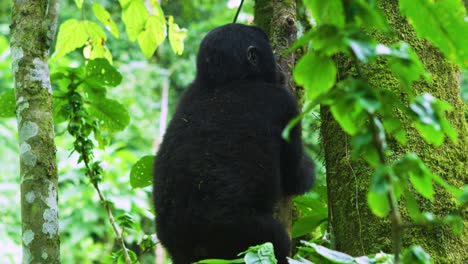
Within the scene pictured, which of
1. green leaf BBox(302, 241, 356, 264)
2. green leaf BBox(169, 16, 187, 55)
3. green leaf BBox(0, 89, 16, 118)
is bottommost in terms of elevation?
green leaf BBox(302, 241, 356, 264)

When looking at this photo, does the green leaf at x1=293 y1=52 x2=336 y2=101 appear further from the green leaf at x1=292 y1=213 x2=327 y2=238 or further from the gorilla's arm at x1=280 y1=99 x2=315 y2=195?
the gorilla's arm at x1=280 y1=99 x2=315 y2=195

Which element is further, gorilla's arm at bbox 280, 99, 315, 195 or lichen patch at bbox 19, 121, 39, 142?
gorilla's arm at bbox 280, 99, 315, 195

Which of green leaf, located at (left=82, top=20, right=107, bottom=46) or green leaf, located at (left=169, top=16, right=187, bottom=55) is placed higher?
green leaf, located at (left=82, top=20, right=107, bottom=46)

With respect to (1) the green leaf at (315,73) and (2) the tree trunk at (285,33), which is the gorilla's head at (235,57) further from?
(1) the green leaf at (315,73)

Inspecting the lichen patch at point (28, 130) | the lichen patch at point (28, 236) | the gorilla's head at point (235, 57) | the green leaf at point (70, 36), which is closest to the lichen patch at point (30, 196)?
the lichen patch at point (28, 236)

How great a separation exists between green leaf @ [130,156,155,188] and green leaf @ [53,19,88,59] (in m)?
0.83

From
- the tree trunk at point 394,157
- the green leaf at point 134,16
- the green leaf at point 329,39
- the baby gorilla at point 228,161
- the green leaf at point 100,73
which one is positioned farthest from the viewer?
the green leaf at point 134,16

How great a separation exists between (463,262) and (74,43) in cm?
251

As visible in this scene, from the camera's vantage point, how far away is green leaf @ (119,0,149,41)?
12.5ft

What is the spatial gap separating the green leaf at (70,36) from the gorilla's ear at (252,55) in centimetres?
103

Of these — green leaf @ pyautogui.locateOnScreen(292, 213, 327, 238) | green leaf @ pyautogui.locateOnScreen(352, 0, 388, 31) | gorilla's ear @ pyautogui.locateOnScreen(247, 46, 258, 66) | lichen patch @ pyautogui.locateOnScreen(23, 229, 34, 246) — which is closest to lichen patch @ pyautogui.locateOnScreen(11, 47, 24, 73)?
lichen patch @ pyautogui.locateOnScreen(23, 229, 34, 246)

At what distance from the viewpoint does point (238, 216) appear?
308 centimetres

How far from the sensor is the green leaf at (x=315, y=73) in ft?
4.83

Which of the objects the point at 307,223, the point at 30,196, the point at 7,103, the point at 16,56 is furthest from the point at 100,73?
the point at 307,223
